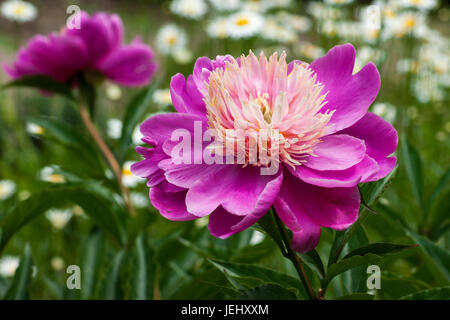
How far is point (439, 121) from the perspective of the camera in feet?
5.45

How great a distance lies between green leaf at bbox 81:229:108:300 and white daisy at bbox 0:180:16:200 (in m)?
0.65

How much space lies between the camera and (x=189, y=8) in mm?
1817

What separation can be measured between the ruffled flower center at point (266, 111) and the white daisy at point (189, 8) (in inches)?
60.1

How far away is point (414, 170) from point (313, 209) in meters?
0.38

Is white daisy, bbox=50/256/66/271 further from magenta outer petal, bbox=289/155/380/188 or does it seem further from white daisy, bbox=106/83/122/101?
white daisy, bbox=106/83/122/101

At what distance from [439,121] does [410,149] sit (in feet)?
3.52

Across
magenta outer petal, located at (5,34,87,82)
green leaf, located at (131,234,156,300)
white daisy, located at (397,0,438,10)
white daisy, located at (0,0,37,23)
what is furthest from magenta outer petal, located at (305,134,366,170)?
white daisy, located at (0,0,37,23)

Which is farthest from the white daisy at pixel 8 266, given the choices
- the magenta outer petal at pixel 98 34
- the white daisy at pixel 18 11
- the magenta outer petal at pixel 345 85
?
the white daisy at pixel 18 11

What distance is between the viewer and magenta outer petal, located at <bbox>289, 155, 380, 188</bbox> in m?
0.31

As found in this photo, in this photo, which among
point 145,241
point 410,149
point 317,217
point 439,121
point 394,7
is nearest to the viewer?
point 317,217

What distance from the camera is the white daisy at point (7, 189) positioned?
1.26 meters
